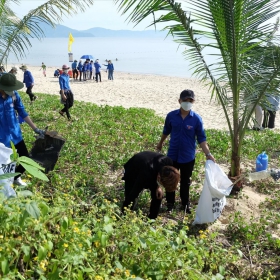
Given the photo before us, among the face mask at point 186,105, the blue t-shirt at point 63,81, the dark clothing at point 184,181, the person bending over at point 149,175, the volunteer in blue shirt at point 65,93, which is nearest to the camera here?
the person bending over at point 149,175

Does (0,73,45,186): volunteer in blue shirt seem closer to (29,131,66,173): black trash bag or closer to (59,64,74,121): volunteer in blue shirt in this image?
(29,131,66,173): black trash bag

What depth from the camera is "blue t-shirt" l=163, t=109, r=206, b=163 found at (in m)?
4.33

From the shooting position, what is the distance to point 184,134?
4.35 metres

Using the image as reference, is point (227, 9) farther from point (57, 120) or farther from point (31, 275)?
point (57, 120)

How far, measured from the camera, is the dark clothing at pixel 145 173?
357 cm

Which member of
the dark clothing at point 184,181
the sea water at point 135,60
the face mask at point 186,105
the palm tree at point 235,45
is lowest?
the dark clothing at point 184,181

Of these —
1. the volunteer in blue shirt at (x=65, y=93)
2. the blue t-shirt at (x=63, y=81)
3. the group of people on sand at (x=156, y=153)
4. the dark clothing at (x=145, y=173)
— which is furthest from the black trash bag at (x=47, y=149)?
the blue t-shirt at (x=63, y=81)

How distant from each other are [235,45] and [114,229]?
289 cm

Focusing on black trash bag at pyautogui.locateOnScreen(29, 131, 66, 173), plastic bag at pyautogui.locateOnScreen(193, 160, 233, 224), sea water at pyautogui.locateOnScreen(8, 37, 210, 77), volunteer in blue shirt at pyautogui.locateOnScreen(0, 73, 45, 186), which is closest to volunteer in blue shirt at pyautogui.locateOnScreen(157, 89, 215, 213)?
plastic bag at pyautogui.locateOnScreen(193, 160, 233, 224)

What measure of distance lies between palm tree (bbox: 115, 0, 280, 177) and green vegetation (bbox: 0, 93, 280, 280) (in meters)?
1.36

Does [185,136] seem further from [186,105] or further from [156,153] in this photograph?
[156,153]

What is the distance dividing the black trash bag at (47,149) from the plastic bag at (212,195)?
208 cm

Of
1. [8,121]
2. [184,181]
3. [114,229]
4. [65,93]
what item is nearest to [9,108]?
[8,121]

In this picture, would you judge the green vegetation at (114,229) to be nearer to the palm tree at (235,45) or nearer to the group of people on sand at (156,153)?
the group of people on sand at (156,153)
